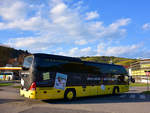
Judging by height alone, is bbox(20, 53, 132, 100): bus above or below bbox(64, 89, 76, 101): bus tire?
above

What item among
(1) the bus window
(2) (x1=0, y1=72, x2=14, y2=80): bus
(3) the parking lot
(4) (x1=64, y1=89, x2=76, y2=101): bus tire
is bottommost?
(3) the parking lot

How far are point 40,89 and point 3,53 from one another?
316 feet

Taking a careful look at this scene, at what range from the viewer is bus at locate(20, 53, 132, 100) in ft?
35.7

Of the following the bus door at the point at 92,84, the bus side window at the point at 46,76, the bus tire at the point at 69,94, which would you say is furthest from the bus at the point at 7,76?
the bus side window at the point at 46,76

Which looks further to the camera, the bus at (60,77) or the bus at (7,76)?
the bus at (7,76)

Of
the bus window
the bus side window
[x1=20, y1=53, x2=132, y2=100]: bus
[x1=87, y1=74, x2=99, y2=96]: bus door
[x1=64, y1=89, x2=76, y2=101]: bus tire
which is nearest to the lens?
[x1=20, y1=53, x2=132, y2=100]: bus

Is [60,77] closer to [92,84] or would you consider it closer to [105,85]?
[92,84]

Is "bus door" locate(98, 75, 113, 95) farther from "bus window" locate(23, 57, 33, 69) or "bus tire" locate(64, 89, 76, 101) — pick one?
"bus window" locate(23, 57, 33, 69)

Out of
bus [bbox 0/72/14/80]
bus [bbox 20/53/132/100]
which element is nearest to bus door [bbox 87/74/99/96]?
bus [bbox 20/53/132/100]

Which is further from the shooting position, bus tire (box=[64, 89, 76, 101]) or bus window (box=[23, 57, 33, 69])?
bus tire (box=[64, 89, 76, 101])

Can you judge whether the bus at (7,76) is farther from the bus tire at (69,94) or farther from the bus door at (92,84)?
the bus tire at (69,94)

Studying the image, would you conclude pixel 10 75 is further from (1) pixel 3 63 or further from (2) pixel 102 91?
(2) pixel 102 91

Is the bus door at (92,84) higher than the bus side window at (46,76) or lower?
lower

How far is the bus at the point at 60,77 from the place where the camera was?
1088cm
